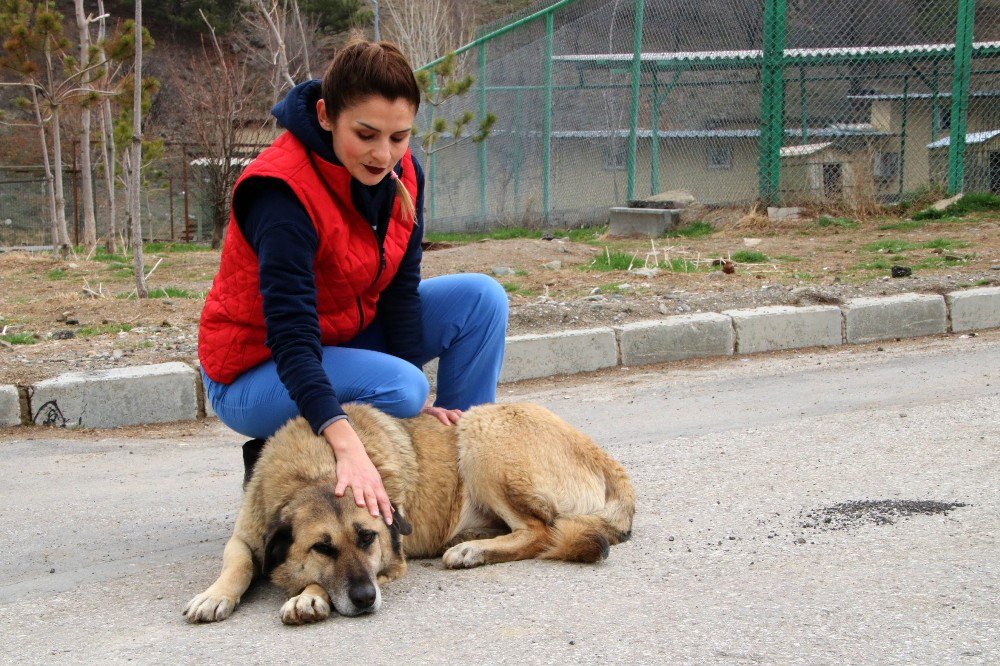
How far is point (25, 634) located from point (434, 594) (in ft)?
4.00

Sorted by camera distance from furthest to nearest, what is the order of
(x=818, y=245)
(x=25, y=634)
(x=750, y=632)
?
(x=818, y=245), (x=25, y=634), (x=750, y=632)

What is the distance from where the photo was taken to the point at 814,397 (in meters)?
5.97

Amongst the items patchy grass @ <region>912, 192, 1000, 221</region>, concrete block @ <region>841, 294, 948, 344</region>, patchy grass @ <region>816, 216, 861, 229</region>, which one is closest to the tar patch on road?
concrete block @ <region>841, 294, 948, 344</region>

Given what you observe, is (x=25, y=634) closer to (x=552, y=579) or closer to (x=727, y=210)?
(x=552, y=579)

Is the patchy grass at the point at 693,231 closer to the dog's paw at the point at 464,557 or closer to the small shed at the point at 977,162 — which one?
the small shed at the point at 977,162

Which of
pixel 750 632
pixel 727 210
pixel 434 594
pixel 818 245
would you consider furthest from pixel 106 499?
pixel 727 210

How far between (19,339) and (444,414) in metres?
4.46

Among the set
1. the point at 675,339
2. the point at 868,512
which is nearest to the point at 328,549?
the point at 868,512

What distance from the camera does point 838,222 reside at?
12.4 m

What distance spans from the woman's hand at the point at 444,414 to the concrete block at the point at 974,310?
17.8ft

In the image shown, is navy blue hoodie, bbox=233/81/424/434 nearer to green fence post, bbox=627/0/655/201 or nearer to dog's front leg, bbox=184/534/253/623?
dog's front leg, bbox=184/534/253/623

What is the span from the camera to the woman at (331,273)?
321 cm

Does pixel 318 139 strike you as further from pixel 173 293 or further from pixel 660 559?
pixel 173 293

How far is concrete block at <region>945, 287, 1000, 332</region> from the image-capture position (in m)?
7.82
